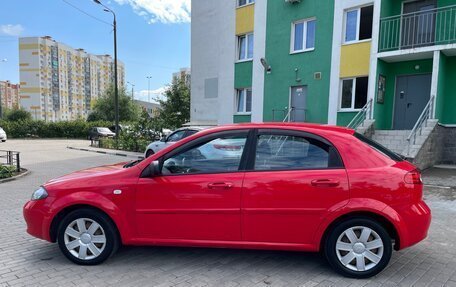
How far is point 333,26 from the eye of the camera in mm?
14109

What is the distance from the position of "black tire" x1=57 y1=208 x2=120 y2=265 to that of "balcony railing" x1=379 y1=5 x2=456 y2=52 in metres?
13.2

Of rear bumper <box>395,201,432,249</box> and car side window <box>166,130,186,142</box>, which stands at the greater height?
car side window <box>166,130,186,142</box>

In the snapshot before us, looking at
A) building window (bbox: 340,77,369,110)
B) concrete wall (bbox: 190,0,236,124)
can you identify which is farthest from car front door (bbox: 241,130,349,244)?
concrete wall (bbox: 190,0,236,124)

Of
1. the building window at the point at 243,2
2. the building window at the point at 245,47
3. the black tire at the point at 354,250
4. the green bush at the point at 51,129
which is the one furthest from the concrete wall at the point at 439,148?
the green bush at the point at 51,129

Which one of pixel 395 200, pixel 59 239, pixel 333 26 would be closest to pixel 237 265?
pixel 395 200

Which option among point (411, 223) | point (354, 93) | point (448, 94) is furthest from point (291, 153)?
point (448, 94)

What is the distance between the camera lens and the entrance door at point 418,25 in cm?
1263

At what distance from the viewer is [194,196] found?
11.4ft

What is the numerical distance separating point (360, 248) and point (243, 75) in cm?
1523

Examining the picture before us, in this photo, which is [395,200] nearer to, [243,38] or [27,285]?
[27,285]

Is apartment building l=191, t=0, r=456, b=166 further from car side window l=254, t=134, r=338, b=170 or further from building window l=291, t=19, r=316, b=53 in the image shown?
car side window l=254, t=134, r=338, b=170

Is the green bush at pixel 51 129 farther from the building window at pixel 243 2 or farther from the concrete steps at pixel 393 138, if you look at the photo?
the concrete steps at pixel 393 138

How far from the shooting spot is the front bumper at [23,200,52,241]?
12.1ft

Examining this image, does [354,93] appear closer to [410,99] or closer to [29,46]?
[410,99]
